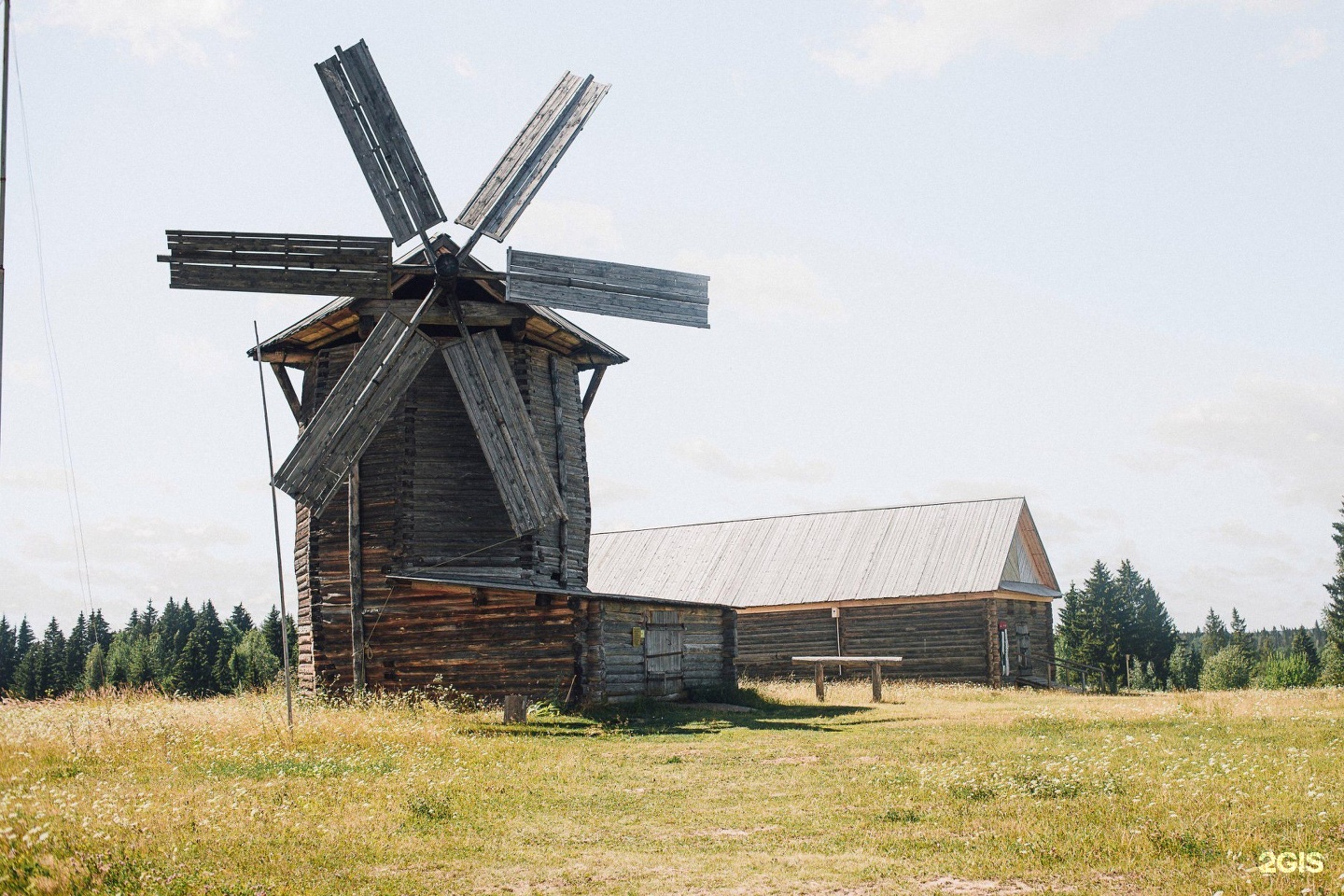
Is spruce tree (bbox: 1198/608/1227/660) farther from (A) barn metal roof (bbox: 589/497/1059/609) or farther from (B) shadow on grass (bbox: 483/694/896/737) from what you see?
(B) shadow on grass (bbox: 483/694/896/737)

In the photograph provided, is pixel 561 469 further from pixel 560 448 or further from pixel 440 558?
pixel 440 558

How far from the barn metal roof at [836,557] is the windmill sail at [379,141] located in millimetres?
15102

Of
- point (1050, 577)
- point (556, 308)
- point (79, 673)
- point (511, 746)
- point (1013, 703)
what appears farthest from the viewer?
point (79, 673)

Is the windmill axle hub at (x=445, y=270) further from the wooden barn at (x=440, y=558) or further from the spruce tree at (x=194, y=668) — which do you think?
the spruce tree at (x=194, y=668)

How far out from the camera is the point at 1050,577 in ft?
128

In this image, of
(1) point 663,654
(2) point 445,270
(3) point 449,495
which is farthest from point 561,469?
(1) point 663,654

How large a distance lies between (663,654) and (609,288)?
812 cm

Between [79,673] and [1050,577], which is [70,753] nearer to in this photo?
[1050,577]

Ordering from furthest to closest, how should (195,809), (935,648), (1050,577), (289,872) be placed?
(1050,577)
(935,648)
(195,809)
(289,872)

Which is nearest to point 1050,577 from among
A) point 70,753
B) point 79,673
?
point 70,753

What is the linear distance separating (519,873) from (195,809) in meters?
3.81

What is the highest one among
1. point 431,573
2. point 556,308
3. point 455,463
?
point 556,308

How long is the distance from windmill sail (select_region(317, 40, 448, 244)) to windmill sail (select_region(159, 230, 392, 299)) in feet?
3.35

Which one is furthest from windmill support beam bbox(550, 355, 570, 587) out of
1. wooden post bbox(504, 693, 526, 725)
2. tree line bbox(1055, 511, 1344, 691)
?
tree line bbox(1055, 511, 1344, 691)
